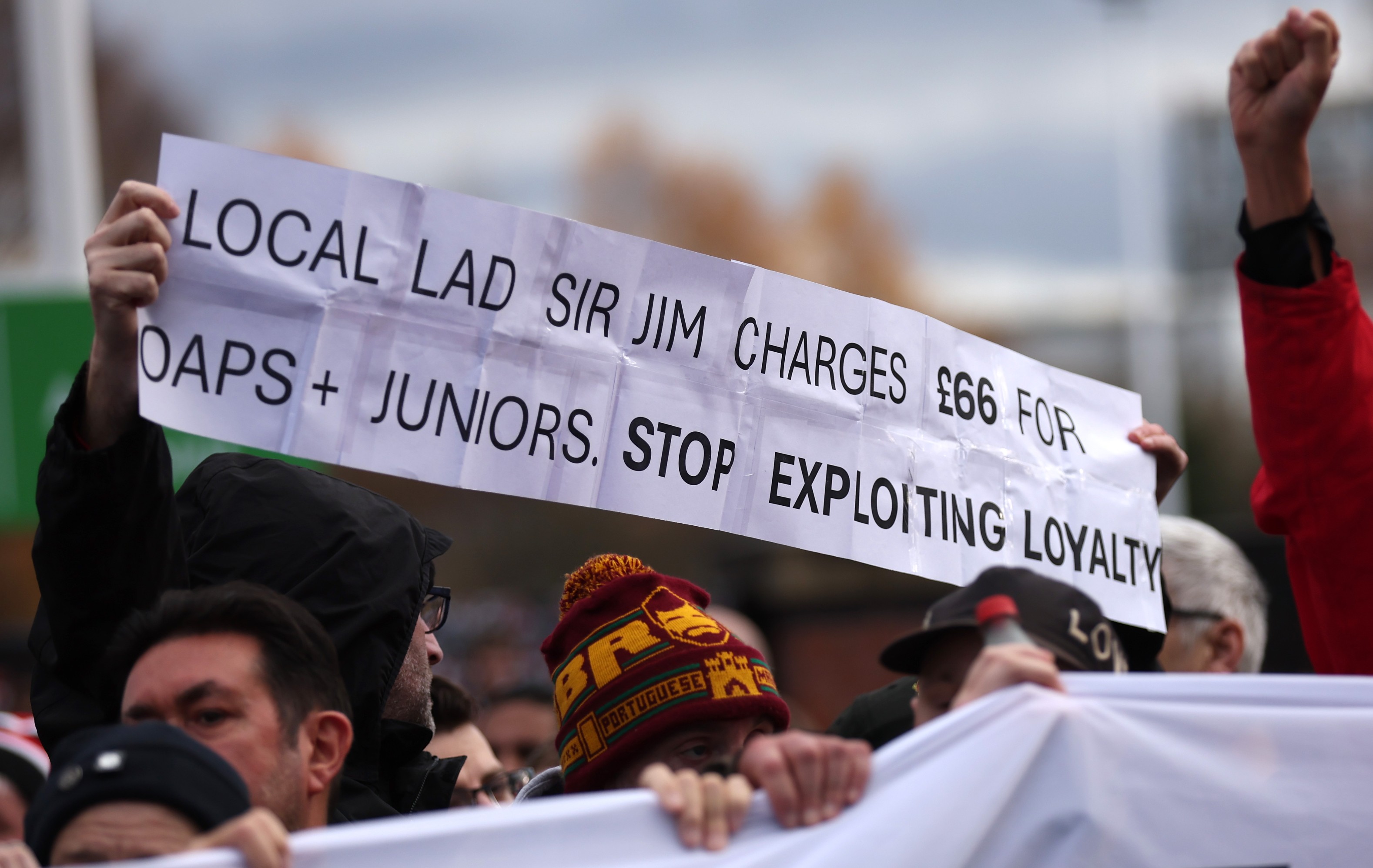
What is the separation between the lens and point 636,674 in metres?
2.53

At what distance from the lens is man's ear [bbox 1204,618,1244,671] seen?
3508mm

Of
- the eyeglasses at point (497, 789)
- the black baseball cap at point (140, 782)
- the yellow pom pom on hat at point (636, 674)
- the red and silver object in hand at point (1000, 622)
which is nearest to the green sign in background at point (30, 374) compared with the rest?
the eyeglasses at point (497, 789)

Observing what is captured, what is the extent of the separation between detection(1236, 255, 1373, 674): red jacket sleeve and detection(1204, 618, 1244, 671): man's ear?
3.64ft

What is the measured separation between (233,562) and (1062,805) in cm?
150

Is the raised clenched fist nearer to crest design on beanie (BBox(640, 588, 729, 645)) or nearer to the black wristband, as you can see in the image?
the black wristband

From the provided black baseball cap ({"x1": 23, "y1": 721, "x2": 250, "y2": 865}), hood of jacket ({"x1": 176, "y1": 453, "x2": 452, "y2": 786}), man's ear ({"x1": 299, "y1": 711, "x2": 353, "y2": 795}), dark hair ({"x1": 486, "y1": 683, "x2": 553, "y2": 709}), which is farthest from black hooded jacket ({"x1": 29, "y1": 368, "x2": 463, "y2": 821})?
dark hair ({"x1": 486, "y1": 683, "x2": 553, "y2": 709})

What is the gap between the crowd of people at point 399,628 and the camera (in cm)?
170

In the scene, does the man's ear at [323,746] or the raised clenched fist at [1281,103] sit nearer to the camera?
the man's ear at [323,746]

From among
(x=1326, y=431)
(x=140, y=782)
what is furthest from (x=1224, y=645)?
(x=140, y=782)

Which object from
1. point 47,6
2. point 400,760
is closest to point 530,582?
point 47,6

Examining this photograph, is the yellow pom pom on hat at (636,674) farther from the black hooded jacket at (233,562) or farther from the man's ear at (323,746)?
the man's ear at (323,746)

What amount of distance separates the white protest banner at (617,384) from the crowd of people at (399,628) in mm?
126

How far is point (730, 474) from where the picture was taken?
2.30 meters

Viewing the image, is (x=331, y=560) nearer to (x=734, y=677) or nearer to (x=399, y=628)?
(x=399, y=628)
